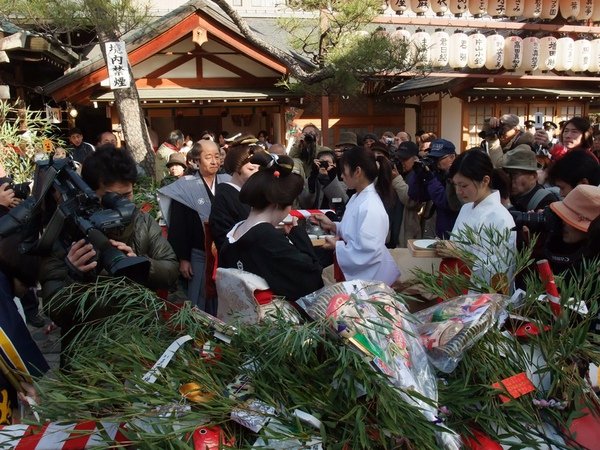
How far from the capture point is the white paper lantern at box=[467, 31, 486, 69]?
1237cm

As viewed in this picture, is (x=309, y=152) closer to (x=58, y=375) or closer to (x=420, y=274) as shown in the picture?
(x=420, y=274)

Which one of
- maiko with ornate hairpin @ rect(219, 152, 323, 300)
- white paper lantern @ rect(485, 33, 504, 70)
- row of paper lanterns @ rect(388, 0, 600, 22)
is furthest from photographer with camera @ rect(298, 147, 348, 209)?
white paper lantern @ rect(485, 33, 504, 70)

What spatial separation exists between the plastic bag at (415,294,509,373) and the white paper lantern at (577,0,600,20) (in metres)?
13.2

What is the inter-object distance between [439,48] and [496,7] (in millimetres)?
1408

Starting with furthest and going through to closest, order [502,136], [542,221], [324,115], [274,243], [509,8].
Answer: [509,8] → [324,115] → [502,136] → [542,221] → [274,243]

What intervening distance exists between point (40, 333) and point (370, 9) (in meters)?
6.90

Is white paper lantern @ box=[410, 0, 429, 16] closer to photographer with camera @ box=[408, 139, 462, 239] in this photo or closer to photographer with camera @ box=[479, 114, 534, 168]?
photographer with camera @ box=[479, 114, 534, 168]

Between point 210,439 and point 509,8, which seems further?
point 509,8

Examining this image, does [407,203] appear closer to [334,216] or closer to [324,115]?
[334,216]

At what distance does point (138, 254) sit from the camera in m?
2.43

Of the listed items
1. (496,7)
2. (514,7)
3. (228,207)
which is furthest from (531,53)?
(228,207)

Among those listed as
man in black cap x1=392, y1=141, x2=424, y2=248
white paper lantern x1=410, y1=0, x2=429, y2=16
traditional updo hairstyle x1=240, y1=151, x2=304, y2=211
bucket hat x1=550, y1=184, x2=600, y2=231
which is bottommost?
man in black cap x1=392, y1=141, x2=424, y2=248

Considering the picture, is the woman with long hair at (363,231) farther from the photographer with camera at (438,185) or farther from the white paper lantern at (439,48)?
the white paper lantern at (439,48)

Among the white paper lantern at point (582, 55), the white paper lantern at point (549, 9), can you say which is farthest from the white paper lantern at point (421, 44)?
the white paper lantern at point (582, 55)
